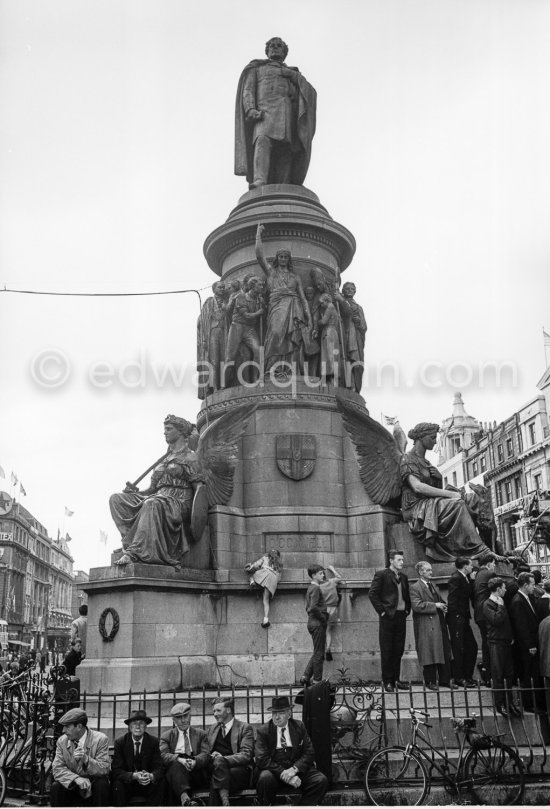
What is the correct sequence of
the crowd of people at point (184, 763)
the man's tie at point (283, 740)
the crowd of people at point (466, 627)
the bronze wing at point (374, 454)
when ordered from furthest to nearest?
the bronze wing at point (374, 454)
the crowd of people at point (466, 627)
the man's tie at point (283, 740)
the crowd of people at point (184, 763)

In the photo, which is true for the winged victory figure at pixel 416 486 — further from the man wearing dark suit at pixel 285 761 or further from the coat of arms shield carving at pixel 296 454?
the man wearing dark suit at pixel 285 761

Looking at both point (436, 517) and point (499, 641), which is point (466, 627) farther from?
point (436, 517)

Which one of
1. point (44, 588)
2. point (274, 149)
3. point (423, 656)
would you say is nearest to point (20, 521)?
point (44, 588)

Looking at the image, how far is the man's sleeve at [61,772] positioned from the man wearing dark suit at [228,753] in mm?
1378

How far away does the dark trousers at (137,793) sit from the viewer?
7669mm

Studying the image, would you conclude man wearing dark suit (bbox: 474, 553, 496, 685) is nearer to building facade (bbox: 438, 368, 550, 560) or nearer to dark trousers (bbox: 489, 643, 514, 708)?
dark trousers (bbox: 489, 643, 514, 708)

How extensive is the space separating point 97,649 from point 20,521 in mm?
99201

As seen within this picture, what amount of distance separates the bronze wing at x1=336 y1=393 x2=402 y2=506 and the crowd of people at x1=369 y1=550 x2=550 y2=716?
3.22m

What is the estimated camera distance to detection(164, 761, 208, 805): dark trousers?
26.0 feet

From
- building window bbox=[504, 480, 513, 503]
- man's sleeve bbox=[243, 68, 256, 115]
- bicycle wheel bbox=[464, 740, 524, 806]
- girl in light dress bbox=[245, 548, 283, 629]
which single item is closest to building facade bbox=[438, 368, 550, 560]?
building window bbox=[504, 480, 513, 503]

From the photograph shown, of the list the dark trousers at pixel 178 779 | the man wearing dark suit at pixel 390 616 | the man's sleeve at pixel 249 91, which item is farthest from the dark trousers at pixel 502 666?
the man's sleeve at pixel 249 91

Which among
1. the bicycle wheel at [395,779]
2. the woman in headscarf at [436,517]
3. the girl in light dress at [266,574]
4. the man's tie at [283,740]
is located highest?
the woman in headscarf at [436,517]

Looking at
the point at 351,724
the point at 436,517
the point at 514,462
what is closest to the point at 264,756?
the point at 351,724

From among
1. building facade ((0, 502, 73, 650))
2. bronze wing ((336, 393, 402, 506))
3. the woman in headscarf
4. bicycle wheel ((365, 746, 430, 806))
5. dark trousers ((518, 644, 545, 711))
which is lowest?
bicycle wheel ((365, 746, 430, 806))
